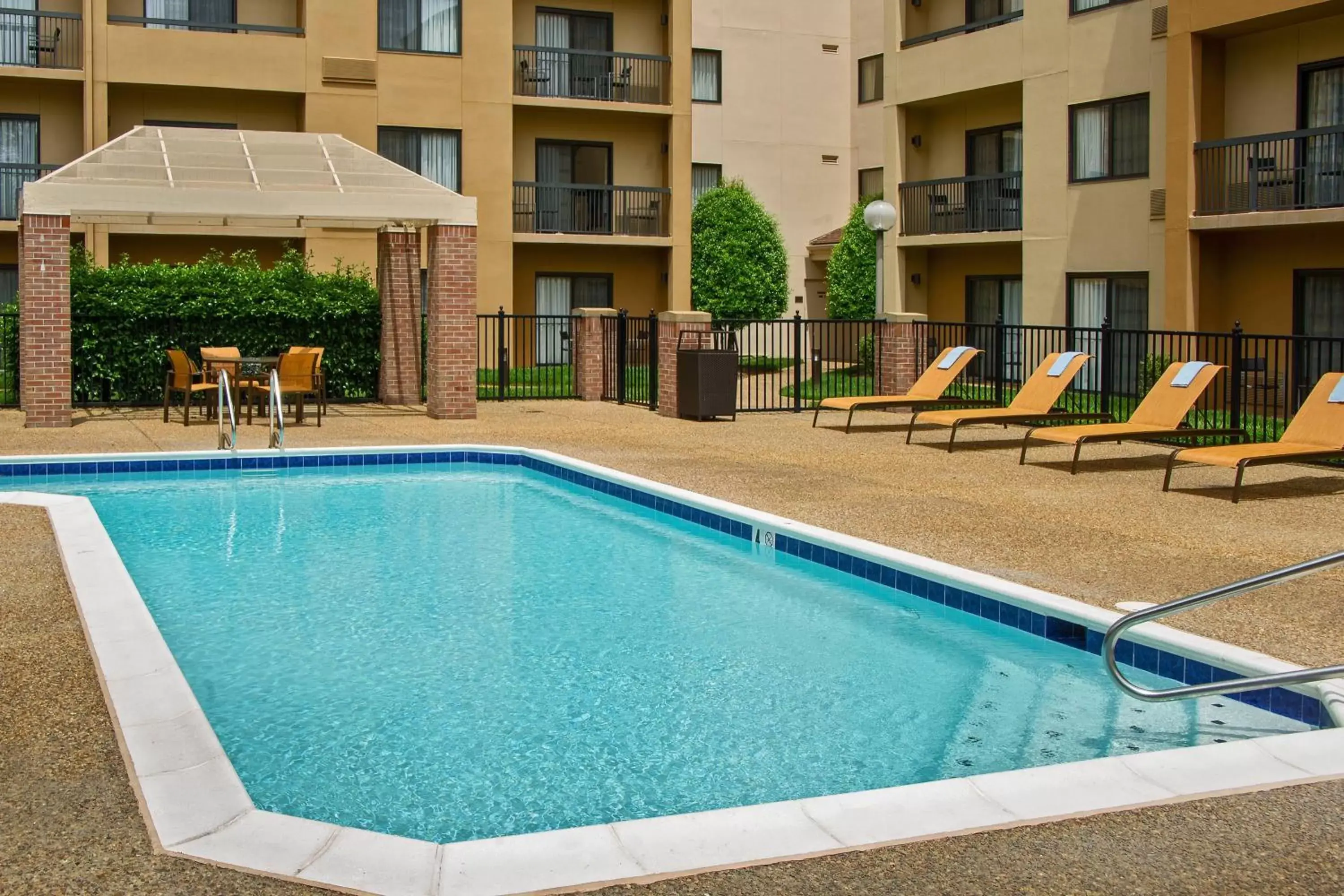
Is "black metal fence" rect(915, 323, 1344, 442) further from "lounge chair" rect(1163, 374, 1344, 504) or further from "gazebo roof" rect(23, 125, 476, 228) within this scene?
"gazebo roof" rect(23, 125, 476, 228)

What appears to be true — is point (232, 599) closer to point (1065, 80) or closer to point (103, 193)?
point (103, 193)

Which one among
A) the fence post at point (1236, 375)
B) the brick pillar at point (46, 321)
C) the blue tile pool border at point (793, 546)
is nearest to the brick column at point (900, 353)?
the fence post at point (1236, 375)

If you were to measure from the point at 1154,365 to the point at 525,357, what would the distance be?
36.3 feet

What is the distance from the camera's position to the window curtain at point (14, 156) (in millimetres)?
27125

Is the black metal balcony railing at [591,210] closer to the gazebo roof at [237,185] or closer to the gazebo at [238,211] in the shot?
the gazebo at [238,211]

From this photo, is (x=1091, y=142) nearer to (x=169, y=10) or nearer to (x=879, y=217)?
(x=879, y=217)

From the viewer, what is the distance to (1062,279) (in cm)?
2559

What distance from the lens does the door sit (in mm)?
30734

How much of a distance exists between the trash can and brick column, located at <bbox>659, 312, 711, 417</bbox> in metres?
0.25

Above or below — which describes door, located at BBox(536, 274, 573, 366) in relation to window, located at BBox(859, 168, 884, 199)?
below

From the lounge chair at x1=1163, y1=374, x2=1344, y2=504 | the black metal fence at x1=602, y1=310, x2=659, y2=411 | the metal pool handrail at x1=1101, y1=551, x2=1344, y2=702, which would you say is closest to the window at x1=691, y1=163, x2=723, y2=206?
the black metal fence at x1=602, y1=310, x2=659, y2=411

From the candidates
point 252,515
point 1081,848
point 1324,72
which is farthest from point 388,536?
point 1324,72

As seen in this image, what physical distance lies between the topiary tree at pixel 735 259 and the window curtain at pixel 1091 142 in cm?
1000

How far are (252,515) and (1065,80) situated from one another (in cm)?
1870
